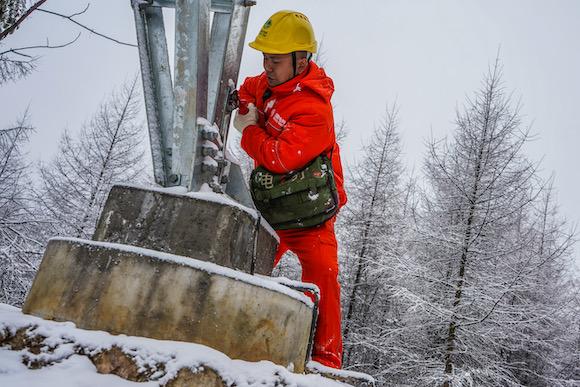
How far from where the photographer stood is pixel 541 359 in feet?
41.9

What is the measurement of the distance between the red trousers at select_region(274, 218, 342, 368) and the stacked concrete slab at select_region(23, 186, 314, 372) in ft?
1.69

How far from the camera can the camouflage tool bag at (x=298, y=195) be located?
230cm

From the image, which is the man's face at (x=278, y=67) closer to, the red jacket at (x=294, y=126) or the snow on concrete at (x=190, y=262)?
the red jacket at (x=294, y=126)

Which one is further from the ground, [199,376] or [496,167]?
[496,167]

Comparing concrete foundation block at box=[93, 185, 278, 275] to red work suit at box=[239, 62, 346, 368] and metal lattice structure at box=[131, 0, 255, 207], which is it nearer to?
metal lattice structure at box=[131, 0, 255, 207]

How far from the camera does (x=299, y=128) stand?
2236 millimetres

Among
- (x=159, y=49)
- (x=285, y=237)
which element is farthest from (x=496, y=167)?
(x=159, y=49)

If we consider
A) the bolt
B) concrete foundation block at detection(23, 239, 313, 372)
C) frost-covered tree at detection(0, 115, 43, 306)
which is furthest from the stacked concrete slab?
frost-covered tree at detection(0, 115, 43, 306)

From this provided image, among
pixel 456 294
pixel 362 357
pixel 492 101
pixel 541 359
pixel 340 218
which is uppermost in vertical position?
pixel 492 101

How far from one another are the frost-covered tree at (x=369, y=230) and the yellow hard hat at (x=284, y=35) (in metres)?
11.2

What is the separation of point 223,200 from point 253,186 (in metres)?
0.70

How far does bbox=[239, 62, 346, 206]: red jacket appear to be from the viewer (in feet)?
7.27

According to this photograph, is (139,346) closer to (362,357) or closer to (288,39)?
(288,39)

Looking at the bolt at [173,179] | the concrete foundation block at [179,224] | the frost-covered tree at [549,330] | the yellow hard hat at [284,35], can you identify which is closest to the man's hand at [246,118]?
the yellow hard hat at [284,35]
